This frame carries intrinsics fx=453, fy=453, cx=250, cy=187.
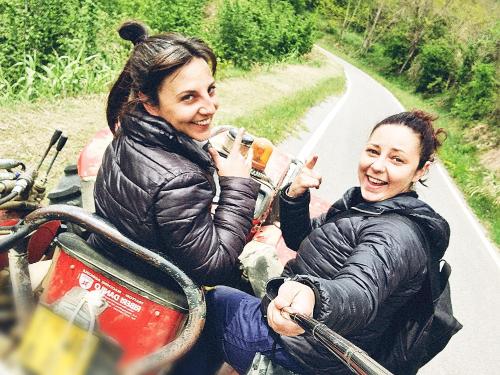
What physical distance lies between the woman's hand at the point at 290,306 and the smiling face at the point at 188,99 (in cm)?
95

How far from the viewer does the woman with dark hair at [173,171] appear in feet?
5.84

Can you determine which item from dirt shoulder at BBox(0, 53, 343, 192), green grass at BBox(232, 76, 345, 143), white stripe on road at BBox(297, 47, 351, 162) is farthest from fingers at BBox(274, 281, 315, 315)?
green grass at BBox(232, 76, 345, 143)

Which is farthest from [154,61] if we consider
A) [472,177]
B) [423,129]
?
[472,177]

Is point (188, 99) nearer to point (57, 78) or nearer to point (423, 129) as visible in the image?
point (423, 129)

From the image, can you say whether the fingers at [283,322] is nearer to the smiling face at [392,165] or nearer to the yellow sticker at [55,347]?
the yellow sticker at [55,347]

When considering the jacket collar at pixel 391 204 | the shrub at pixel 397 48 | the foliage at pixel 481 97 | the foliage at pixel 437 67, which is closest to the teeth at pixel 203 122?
the jacket collar at pixel 391 204

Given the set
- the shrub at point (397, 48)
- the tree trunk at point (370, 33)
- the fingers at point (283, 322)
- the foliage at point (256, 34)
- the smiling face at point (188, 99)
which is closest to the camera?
the fingers at point (283, 322)

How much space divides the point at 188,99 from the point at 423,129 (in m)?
1.10

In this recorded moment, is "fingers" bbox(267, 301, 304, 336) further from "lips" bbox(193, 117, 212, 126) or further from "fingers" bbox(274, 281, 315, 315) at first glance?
"lips" bbox(193, 117, 212, 126)

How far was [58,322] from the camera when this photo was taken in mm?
1188

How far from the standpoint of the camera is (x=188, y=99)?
2.04 meters

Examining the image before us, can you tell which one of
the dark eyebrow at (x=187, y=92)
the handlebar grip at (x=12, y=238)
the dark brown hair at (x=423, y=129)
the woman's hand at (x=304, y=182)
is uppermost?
the dark brown hair at (x=423, y=129)

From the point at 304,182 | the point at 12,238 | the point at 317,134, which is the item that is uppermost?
the point at 304,182

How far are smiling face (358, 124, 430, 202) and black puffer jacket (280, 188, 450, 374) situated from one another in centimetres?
6
